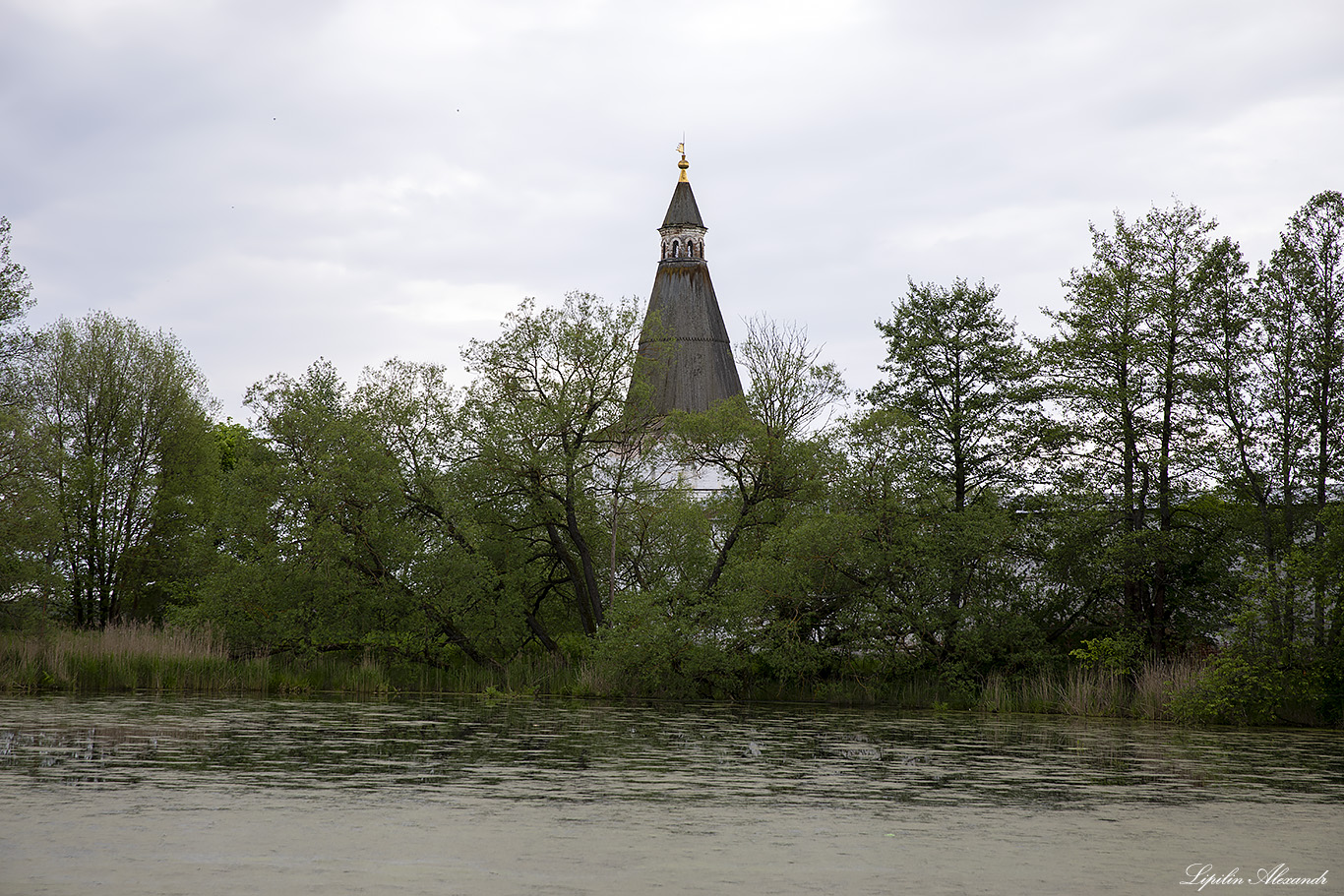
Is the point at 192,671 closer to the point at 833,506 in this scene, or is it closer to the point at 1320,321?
the point at 833,506

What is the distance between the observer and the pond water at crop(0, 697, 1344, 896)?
604 cm

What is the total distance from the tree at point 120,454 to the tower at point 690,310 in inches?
768

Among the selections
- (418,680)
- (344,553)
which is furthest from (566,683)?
(344,553)

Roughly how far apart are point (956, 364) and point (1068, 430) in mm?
3953

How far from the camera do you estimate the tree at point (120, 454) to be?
41219 millimetres

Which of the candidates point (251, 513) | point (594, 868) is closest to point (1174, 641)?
point (251, 513)

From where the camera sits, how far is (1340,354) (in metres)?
23.7

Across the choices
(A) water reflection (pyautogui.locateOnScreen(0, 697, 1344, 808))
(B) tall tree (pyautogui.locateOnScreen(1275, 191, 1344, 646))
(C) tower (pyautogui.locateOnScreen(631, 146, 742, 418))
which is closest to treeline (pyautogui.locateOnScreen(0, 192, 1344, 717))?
(B) tall tree (pyautogui.locateOnScreen(1275, 191, 1344, 646))

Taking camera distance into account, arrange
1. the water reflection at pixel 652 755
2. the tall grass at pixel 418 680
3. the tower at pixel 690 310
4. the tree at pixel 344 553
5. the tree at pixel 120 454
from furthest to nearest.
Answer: the tower at pixel 690 310, the tree at pixel 120 454, the tree at pixel 344 553, the tall grass at pixel 418 680, the water reflection at pixel 652 755

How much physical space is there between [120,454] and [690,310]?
76.6 feet

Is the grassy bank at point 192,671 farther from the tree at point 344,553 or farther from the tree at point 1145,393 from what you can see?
the tree at point 1145,393

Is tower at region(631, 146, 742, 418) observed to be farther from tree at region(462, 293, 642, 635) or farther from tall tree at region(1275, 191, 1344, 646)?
tall tree at region(1275, 191, 1344, 646)

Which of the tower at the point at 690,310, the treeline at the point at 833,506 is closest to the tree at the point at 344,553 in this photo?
the treeline at the point at 833,506

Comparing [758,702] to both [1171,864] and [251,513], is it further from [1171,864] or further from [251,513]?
[1171,864]
